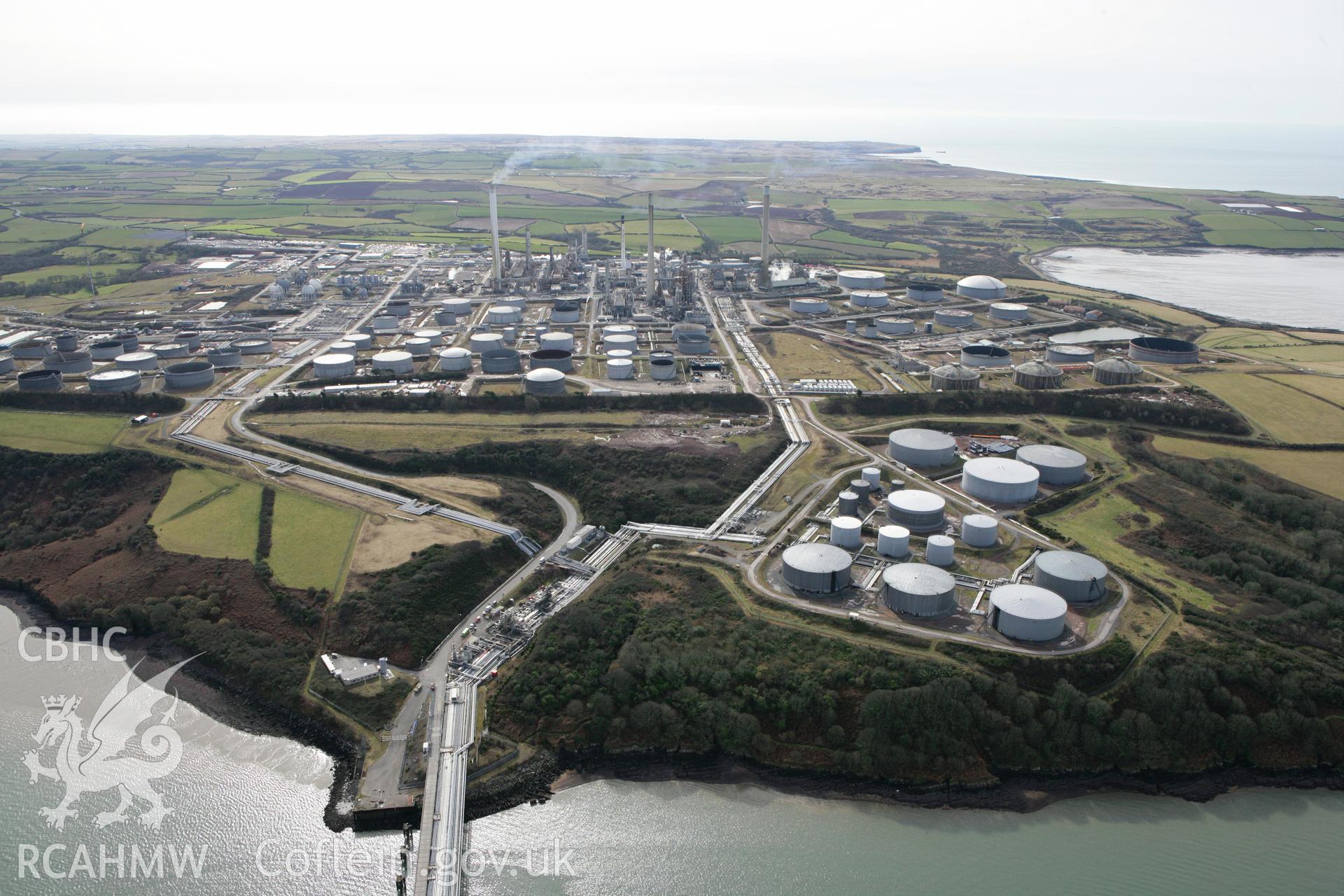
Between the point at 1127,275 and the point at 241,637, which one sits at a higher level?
the point at 1127,275

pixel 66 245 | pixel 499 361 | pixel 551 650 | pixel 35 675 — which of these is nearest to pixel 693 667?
pixel 551 650

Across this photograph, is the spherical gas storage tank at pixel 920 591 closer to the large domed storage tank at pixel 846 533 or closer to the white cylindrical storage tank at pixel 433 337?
the large domed storage tank at pixel 846 533

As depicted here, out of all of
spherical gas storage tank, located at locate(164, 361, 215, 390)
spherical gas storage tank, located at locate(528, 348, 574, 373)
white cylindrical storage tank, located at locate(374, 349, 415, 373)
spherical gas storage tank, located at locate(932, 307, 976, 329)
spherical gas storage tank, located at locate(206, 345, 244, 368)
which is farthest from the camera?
spherical gas storage tank, located at locate(932, 307, 976, 329)

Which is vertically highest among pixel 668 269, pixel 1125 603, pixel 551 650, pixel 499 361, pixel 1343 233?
pixel 1343 233

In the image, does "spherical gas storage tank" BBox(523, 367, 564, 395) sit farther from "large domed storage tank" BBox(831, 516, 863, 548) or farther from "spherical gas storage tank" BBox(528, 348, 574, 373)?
"large domed storage tank" BBox(831, 516, 863, 548)

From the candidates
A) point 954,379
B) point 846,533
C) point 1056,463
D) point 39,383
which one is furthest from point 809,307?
point 39,383

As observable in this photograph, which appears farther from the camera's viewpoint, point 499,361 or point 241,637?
point 499,361

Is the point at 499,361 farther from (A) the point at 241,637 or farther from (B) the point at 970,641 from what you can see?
(B) the point at 970,641

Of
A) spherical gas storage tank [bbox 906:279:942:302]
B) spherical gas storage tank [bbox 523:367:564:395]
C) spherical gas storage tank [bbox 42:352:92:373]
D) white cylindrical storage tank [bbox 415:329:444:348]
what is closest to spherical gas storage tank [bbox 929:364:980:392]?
spherical gas storage tank [bbox 523:367:564:395]
